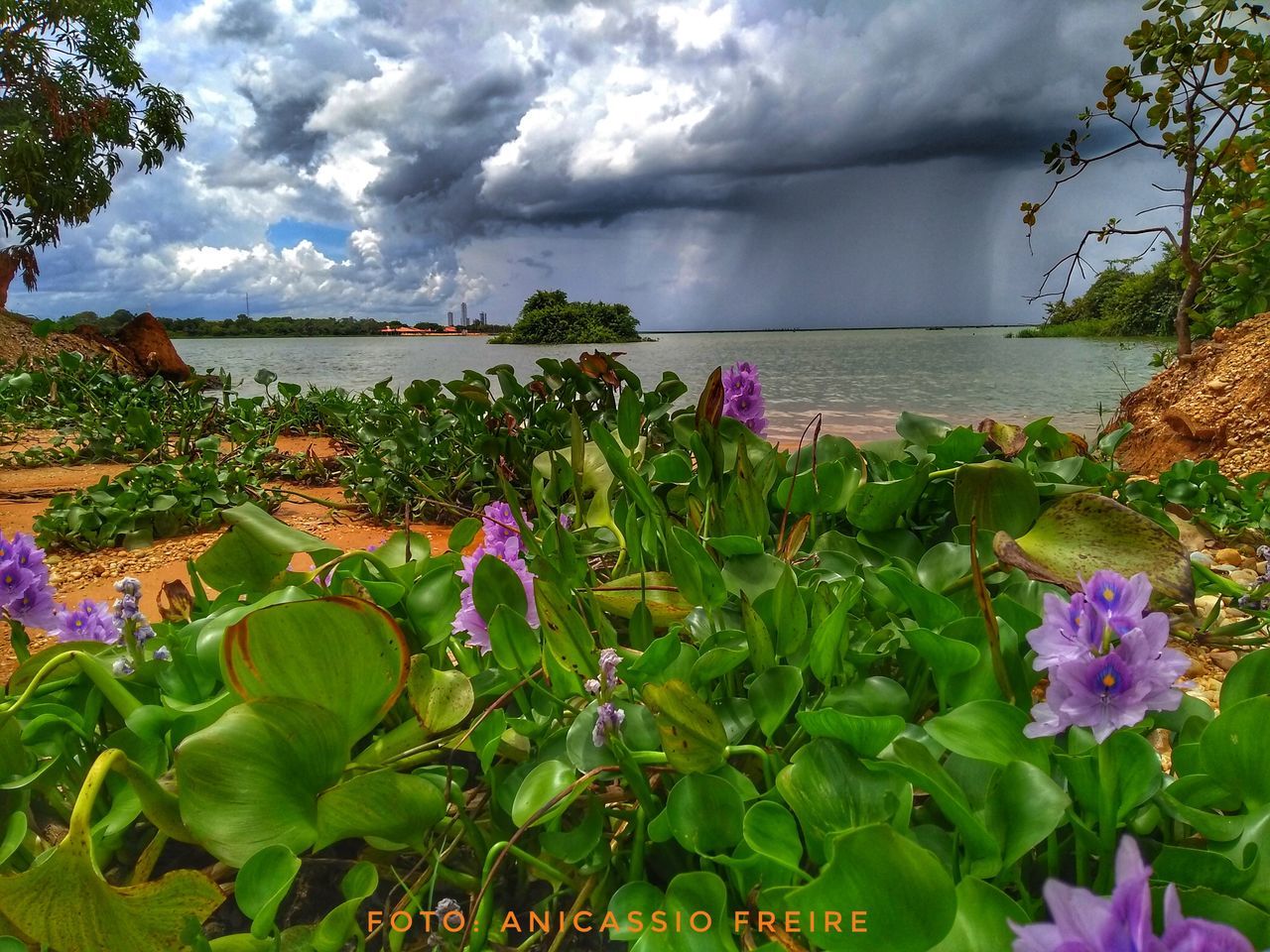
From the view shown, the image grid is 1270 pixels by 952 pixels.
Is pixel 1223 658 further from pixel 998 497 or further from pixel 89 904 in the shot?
pixel 89 904

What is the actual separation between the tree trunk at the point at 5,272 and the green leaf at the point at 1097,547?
38.7 ft

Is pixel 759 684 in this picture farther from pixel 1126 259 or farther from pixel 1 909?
pixel 1126 259

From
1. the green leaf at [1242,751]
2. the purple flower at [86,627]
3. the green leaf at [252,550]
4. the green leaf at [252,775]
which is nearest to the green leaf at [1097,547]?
the green leaf at [1242,751]

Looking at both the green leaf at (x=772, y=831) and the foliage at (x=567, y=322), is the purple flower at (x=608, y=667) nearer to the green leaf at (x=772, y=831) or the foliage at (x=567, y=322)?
the green leaf at (x=772, y=831)

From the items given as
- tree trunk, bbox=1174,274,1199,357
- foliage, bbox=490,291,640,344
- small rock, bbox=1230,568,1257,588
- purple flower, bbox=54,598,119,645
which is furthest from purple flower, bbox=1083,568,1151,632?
foliage, bbox=490,291,640,344

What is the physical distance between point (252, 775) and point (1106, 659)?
2.03 ft

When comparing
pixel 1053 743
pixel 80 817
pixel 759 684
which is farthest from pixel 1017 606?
pixel 80 817

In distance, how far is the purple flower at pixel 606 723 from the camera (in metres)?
0.61

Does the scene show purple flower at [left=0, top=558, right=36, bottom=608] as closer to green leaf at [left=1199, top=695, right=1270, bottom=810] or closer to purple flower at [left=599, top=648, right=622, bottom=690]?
purple flower at [left=599, top=648, right=622, bottom=690]

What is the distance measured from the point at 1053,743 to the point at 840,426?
355cm

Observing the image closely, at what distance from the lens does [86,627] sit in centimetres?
101

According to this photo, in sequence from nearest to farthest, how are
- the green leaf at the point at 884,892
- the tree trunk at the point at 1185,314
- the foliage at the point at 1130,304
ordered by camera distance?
the green leaf at the point at 884,892, the tree trunk at the point at 1185,314, the foliage at the point at 1130,304

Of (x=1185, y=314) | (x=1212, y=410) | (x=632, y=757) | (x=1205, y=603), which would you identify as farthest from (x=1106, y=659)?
(x=1185, y=314)

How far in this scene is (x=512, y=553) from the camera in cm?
91
